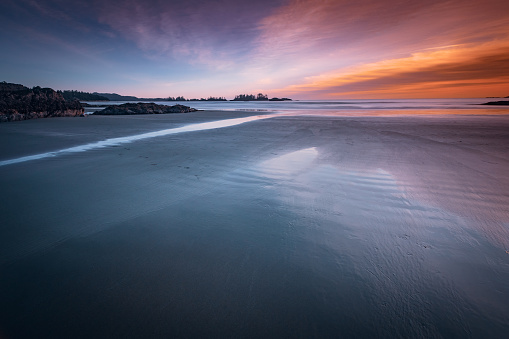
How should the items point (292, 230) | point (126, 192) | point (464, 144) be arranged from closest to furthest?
1. point (292, 230)
2. point (126, 192)
3. point (464, 144)

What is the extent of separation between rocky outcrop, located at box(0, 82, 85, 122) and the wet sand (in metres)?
10.5

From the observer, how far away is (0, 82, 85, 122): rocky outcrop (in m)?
10.5

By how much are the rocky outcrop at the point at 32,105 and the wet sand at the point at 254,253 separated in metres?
10.5

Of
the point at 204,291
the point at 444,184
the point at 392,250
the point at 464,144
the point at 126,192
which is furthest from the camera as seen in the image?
the point at 464,144

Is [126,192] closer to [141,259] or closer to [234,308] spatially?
[141,259]

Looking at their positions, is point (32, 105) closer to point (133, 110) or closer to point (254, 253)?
point (133, 110)

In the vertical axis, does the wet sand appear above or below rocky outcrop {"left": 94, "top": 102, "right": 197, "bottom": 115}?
below

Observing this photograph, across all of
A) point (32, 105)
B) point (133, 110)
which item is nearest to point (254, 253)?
point (32, 105)

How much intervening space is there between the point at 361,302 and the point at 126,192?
289cm

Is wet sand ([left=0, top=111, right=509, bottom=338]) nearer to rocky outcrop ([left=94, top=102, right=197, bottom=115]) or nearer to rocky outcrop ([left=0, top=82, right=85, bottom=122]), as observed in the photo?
rocky outcrop ([left=0, top=82, right=85, bottom=122])

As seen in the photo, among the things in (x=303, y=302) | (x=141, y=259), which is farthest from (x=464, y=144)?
(x=141, y=259)

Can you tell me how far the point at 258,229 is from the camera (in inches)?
82.9

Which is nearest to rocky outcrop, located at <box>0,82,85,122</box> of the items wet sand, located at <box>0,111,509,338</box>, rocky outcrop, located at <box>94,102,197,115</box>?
rocky outcrop, located at <box>94,102,197,115</box>

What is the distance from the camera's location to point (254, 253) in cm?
176
